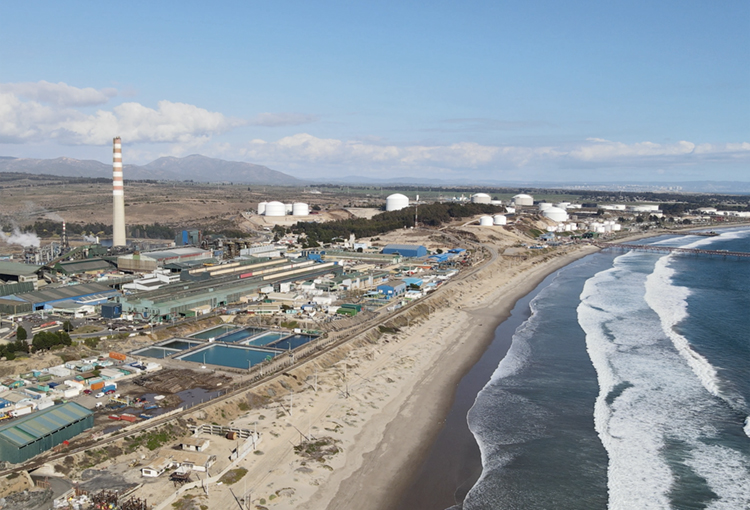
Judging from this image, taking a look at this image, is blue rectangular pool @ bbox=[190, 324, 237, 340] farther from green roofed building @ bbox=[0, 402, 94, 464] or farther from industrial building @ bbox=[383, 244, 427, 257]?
industrial building @ bbox=[383, 244, 427, 257]

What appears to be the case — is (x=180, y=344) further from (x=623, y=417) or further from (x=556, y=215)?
(x=556, y=215)

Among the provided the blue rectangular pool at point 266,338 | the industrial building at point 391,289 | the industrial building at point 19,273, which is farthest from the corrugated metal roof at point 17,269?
the industrial building at point 391,289

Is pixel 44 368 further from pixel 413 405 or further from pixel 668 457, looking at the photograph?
pixel 668 457

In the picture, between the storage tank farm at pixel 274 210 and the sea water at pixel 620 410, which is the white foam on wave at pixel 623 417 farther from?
the storage tank farm at pixel 274 210

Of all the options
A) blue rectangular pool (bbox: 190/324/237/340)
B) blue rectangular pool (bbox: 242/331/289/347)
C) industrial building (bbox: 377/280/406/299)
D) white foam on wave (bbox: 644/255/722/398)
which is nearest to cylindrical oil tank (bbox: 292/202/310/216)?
white foam on wave (bbox: 644/255/722/398)

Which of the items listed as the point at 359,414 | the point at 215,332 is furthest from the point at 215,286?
the point at 359,414

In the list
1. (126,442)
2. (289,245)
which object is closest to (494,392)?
(126,442)
